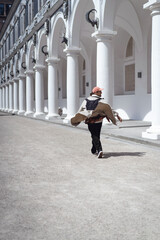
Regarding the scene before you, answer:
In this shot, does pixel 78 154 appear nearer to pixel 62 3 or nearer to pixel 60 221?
pixel 60 221

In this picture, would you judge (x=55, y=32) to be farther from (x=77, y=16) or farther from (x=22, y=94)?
(x=22, y=94)

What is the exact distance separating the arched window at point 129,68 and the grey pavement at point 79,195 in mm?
13155

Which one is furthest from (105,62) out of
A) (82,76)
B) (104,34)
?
(82,76)

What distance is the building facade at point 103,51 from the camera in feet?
42.1

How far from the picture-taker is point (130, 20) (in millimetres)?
17406

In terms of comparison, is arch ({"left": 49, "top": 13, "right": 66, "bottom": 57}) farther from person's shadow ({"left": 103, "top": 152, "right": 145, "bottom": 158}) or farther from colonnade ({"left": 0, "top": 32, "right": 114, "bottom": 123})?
person's shadow ({"left": 103, "top": 152, "right": 145, "bottom": 158})

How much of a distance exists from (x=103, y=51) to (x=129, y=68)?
8030 millimetres

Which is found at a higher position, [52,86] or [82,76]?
[82,76]

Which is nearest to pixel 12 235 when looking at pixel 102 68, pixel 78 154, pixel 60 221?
pixel 60 221

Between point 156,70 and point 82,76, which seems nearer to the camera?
point 156,70

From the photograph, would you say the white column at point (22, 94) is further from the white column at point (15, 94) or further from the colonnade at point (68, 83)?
the white column at point (15, 94)

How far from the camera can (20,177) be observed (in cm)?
516

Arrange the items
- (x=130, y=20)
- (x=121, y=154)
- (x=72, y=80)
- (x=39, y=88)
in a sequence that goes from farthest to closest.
Answer: (x=39, y=88), (x=130, y=20), (x=72, y=80), (x=121, y=154)

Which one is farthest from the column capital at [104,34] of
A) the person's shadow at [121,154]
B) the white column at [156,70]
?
the person's shadow at [121,154]
